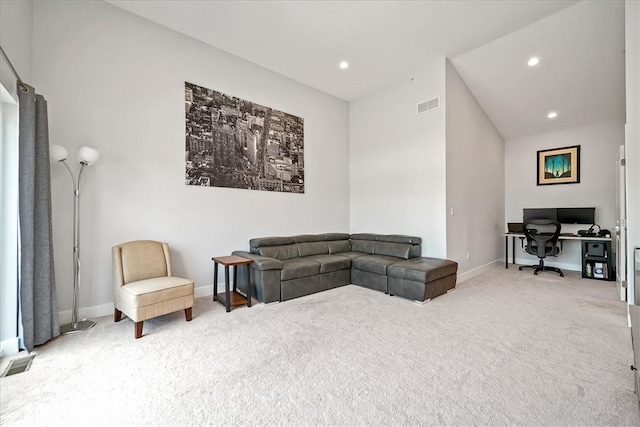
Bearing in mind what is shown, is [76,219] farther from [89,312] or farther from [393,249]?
[393,249]

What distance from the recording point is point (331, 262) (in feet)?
14.2

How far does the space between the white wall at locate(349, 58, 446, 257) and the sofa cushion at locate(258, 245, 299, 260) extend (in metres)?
1.81

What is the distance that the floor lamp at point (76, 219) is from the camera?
2721 mm

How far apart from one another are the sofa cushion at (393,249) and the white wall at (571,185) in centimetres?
365

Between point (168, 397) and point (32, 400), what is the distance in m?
0.83

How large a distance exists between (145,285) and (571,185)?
769cm

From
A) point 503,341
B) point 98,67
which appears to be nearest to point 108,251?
point 98,67

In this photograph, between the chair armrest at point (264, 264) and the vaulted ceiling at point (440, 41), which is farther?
the chair armrest at point (264, 264)

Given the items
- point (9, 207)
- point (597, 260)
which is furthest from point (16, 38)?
point (597, 260)

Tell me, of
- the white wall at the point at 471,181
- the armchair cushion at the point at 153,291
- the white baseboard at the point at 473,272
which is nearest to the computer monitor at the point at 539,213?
the white wall at the point at 471,181

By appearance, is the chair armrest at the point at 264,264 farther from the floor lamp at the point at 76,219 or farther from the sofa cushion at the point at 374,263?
the floor lamp at the point at 76,219

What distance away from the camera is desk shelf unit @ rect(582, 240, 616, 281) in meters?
4.85

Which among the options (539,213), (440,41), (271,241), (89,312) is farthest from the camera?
(539,213)

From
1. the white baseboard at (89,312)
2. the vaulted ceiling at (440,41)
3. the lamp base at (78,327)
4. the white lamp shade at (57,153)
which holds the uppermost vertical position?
Answer: the vaulted ceiling at (440,41)
